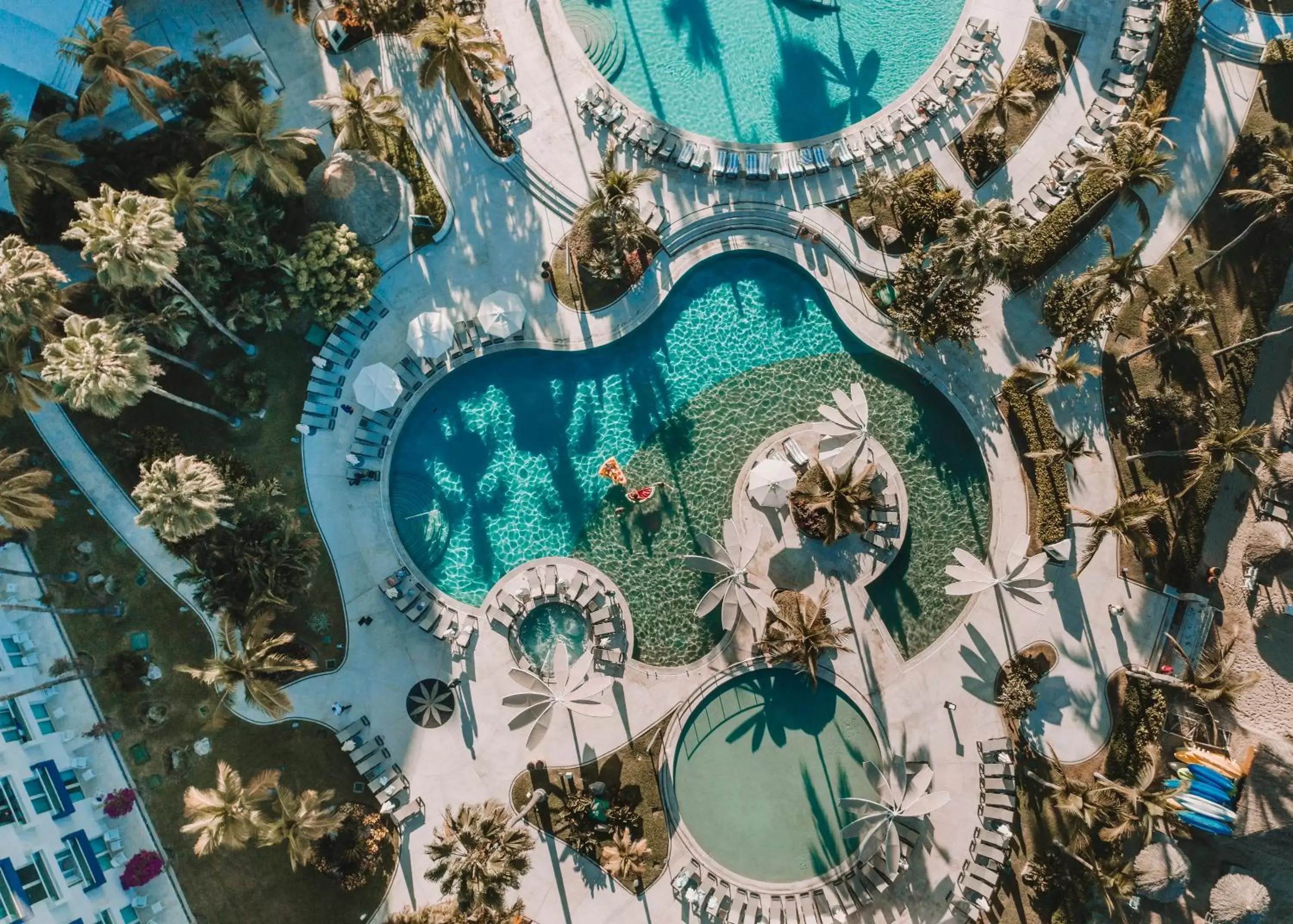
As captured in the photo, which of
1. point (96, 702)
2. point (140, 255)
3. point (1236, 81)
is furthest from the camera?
point (1236, 81)

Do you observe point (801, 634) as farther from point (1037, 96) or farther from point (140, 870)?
point (140, 870)

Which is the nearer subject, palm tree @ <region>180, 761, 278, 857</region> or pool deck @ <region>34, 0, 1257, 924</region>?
palm tree @ <region>180, 761, 278, 857</region>

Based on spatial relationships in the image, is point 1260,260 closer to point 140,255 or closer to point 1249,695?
point 1249,695

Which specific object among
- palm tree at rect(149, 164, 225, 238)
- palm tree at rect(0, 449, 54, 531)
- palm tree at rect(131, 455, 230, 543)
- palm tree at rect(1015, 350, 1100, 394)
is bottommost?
palm tree at rect(1015, 350, 1100, 394)

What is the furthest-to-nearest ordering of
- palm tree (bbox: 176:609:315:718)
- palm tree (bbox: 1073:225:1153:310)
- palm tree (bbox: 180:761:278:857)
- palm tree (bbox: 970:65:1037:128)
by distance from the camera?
palm tree (bbox: 970:65:1037:128), palm tree (bbox: 1073:225:1153:310), palm tree (bbox: 176:609:315:718), palm tree (bbox: 180:761:278:857)

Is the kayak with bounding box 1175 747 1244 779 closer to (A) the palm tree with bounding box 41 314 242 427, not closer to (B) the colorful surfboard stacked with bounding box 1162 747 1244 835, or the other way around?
(B) the colorful surfboard stacked with bounding box 1162 747 1244 835

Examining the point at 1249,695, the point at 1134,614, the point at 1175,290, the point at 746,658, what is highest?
the point at 1175,290

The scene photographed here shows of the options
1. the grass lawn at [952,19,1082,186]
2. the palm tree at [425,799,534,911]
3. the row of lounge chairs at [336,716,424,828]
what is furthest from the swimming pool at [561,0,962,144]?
the palm tree at [425,799,534,911]

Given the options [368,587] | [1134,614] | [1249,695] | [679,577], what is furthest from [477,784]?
[1249,695]
